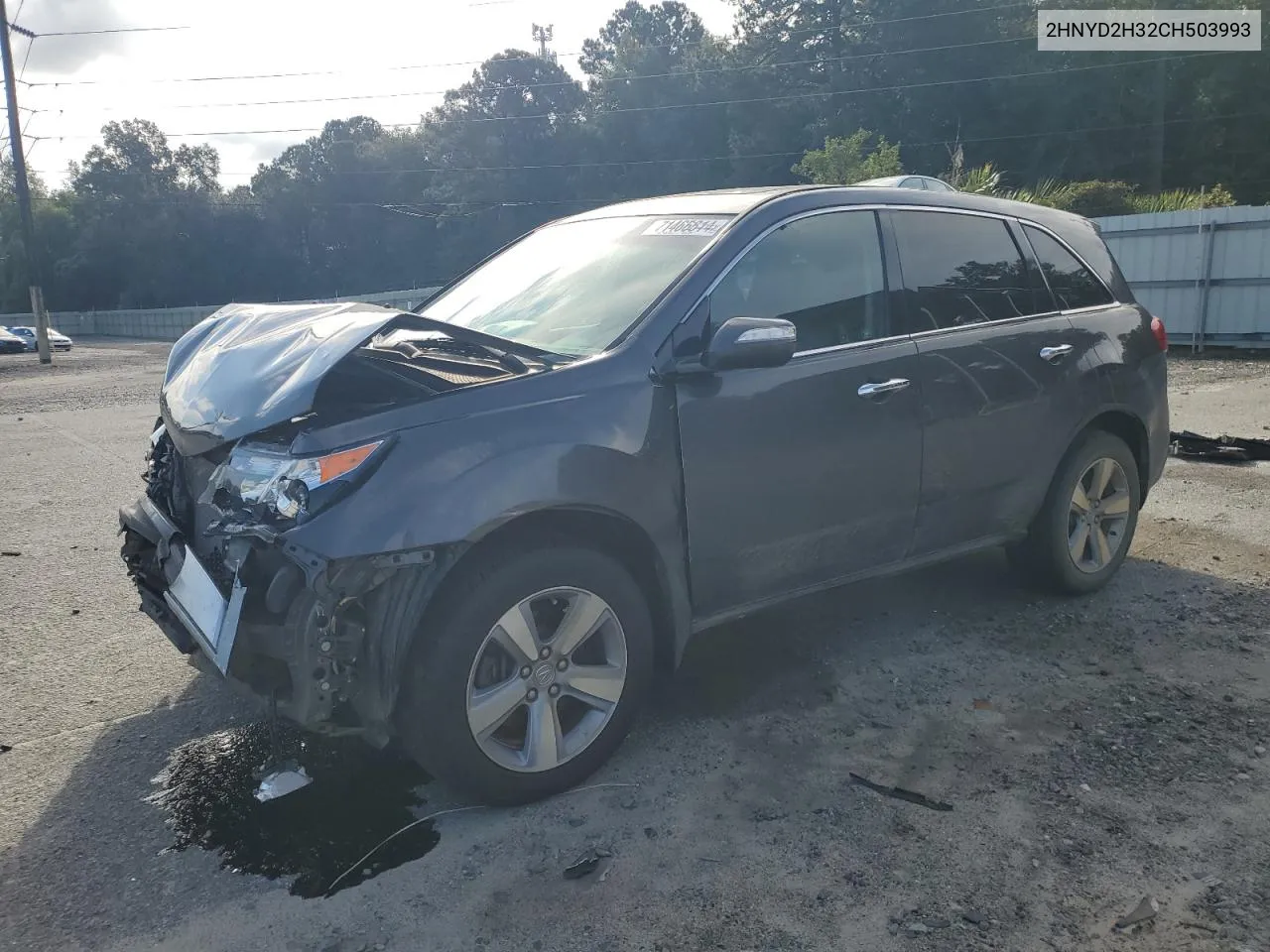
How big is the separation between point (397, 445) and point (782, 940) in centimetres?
166

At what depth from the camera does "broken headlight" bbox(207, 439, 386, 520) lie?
2812 millimetres

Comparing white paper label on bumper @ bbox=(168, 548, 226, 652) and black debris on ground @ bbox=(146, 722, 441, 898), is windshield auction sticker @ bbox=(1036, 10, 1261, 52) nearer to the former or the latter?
black debris on ground @ bbox=(146, 722, 441, 898)

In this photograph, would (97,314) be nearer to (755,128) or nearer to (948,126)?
(755,128)

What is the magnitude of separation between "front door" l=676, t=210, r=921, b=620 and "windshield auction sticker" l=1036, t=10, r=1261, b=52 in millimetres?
37218

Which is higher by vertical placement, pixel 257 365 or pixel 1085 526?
pixel 257 365

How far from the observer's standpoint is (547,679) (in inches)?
124

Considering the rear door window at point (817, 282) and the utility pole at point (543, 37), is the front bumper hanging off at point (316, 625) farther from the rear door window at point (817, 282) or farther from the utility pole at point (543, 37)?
the utility pole at point (543, 37)

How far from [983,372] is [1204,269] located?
1482 cm

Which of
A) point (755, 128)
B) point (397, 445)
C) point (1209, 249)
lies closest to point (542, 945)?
point (397, 445)

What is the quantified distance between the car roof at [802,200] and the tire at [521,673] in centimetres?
158

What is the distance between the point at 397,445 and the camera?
2.87m

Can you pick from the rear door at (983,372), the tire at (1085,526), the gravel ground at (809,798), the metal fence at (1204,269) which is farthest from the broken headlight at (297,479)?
the metal fence at (1204,269)

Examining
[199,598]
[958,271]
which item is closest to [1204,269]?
[958,271]

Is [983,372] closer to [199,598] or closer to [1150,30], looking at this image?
[199,598]
